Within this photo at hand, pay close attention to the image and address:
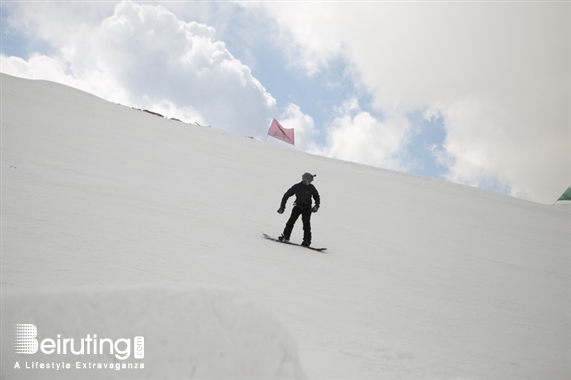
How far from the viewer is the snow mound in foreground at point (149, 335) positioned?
249cm

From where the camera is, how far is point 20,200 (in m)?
6.18

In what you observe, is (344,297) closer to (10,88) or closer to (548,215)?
(548,215)

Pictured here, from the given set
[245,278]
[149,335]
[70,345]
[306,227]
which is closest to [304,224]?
[306,227]

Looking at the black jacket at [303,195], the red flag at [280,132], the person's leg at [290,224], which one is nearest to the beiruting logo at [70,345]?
the person's leg at [290,224]

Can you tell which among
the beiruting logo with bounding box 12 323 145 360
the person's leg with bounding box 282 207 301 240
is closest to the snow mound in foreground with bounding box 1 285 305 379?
the beiruting logo with bounding box 12 323 145 360

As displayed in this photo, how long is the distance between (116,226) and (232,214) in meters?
3.83

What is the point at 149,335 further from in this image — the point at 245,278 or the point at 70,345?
the point at 245,278

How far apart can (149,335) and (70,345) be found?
485 mm

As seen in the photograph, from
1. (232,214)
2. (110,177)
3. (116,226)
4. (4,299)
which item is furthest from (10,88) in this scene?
(4,299)

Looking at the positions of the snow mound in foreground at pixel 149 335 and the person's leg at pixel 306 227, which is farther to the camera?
the person's leg at pixel 306 227

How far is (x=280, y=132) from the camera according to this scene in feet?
102

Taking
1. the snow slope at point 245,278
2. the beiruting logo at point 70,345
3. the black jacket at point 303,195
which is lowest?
the beiruting logo at point 70,345

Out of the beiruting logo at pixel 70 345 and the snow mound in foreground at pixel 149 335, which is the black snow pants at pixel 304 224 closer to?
the snow mound in foreground at pixel 149 335

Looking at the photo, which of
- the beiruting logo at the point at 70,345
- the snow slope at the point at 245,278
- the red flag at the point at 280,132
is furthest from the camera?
the red flag at the point at 280,132
